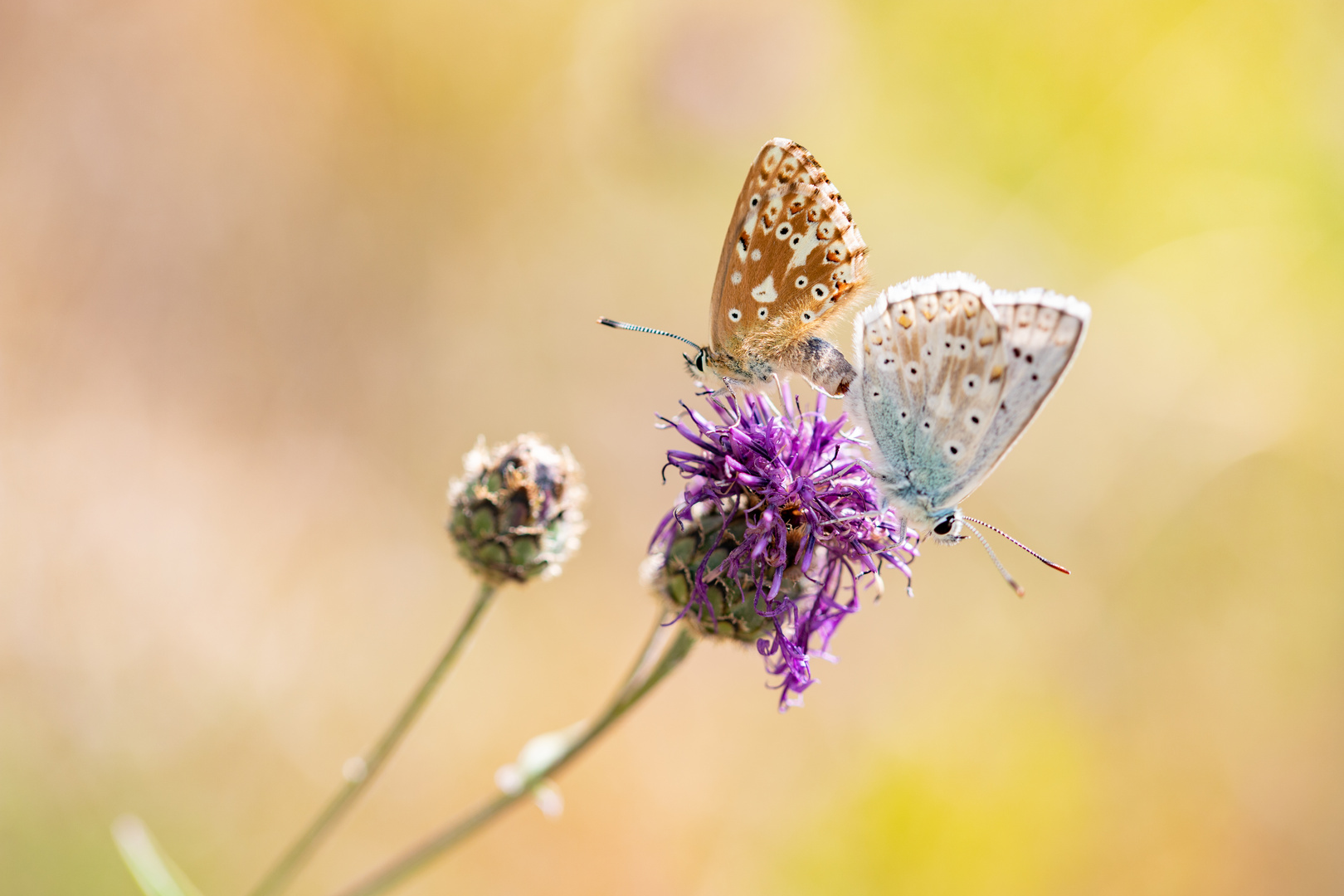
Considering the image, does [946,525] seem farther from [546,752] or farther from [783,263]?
[546,752]

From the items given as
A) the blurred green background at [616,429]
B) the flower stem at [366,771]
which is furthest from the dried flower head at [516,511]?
the blurred green background at [616,429]

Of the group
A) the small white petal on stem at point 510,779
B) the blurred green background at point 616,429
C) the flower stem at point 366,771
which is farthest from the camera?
the blurred green background at point 616,429

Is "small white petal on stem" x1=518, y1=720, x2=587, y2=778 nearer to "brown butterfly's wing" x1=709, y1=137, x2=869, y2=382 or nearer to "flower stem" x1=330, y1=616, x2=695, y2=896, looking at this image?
"flower stem" x1=330, y1=616, x2=695, y2=896

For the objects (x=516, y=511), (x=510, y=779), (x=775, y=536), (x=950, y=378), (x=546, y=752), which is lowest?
(x=510, y=779)

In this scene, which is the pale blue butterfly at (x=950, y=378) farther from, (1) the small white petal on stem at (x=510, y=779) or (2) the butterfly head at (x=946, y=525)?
(1) the small white petal on stem at (x=510, y=779)

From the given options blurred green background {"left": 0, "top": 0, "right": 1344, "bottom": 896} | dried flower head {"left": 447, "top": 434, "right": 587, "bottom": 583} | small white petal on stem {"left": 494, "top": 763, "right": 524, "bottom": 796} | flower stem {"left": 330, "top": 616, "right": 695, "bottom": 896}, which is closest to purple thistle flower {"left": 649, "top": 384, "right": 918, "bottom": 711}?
flower stem {"left": 330, "top": 616, "right": 695, "bottom": 896}

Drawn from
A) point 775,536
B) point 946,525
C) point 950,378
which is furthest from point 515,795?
point 950,378

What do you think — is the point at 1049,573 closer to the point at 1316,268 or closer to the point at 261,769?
the point at 1316,268

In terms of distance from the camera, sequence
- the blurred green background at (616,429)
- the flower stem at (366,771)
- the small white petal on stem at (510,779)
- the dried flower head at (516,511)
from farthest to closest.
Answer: the blurred green background at (616,429), the dried flower head at (516,511), the small white petal on stem at (510,779), the flower stem at (366,771)
